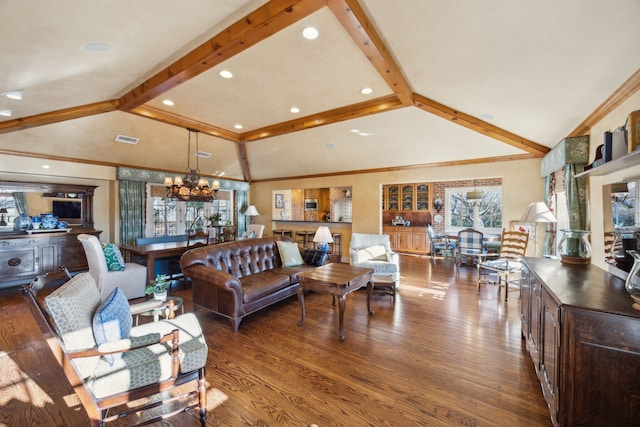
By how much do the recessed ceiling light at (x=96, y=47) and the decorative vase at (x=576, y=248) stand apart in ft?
15.1

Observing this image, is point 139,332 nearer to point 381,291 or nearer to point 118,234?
point 381,291

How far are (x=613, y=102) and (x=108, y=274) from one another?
6.30 m

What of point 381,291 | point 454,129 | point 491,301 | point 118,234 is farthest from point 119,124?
point 491,301

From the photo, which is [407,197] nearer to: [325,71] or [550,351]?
[325,71]

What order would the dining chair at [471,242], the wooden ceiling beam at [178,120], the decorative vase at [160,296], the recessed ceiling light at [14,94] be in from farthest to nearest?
1. the dining chair at [471,242]
2. the wooden ceiling beam at [178,120]
3. the recessed ceiling light at [14,94]
4. the decorative vase at [160,296]

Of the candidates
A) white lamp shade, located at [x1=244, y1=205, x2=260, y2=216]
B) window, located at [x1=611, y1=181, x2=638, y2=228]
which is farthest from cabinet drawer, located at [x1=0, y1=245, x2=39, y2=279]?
window, located at [x1=611, y1=181, x2=638, y2=228]

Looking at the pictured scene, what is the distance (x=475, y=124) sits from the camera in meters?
4.22

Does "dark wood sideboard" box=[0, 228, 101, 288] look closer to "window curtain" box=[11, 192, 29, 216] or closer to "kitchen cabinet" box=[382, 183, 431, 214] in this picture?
"window curtain" box=[11, 192, 29, 216]

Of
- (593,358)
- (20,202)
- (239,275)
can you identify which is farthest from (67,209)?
(593,358)

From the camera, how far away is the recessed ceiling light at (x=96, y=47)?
7.92 feet

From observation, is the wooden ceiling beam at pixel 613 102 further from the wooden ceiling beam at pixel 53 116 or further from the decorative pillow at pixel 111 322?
the wooden ceiling beam at pixel 53 116

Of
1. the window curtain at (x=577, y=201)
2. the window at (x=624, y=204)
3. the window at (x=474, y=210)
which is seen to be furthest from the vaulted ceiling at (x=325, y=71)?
the window at (x=474, y=210)

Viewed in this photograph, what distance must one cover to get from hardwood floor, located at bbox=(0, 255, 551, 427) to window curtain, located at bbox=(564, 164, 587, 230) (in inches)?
54.6

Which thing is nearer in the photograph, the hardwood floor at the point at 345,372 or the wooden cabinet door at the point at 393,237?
the hardwood floor at the point at 345,372
